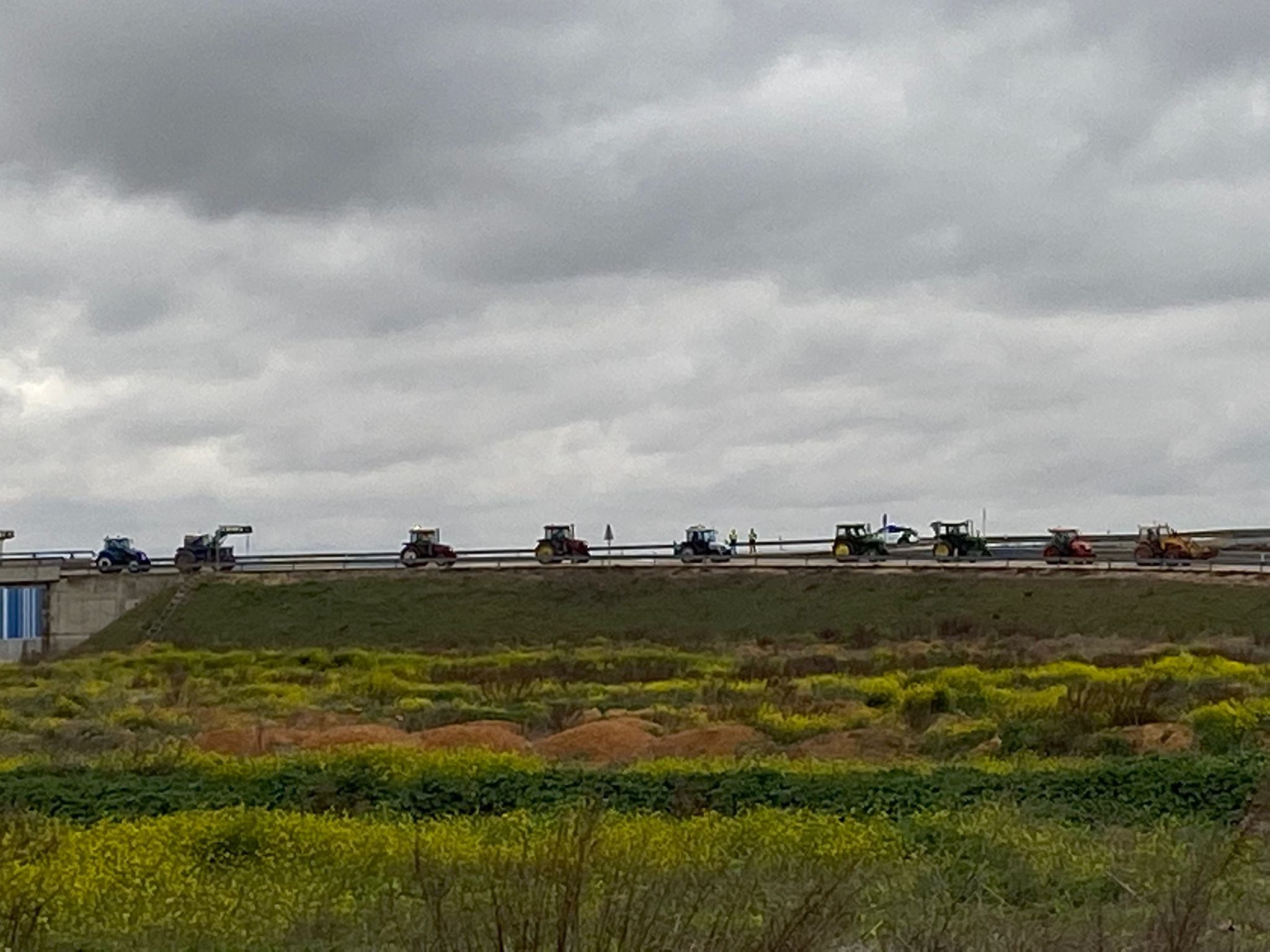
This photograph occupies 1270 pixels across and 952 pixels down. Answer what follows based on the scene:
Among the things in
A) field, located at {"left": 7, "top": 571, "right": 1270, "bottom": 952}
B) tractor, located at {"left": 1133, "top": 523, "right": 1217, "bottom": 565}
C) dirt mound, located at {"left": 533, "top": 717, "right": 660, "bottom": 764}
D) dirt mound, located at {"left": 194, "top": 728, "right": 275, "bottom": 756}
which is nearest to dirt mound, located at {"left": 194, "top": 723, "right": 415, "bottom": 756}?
dirt mound, located at {"left": 194, "top": 728, "right": 275, "bottom": 756}

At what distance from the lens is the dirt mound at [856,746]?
25.5 m

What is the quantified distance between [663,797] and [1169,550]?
5287 cm

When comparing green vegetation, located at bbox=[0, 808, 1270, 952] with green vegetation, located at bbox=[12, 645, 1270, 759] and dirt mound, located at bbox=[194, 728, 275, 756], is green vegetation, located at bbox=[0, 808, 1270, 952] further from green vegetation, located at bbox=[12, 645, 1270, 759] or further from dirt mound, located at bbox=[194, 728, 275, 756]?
green vegetation, located at bbox=[12, 645, 1270, 759]

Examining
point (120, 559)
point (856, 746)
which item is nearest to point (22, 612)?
point (120, 559)

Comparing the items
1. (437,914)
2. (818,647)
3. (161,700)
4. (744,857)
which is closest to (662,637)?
(818,647)

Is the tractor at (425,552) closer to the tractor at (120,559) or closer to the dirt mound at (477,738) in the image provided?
the tractor at (120,559)

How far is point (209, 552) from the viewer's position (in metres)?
81.9

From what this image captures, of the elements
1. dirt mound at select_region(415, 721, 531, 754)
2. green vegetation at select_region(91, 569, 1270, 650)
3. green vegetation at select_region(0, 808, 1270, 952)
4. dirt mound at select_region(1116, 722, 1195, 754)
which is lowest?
dirt mound at select_region(415, 721, 531, 754)

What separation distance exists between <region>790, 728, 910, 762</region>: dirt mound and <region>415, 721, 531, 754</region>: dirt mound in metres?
Answer: 4.33

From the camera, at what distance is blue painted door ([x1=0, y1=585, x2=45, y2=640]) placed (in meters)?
71.8

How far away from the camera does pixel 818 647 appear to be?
52812 millimetres

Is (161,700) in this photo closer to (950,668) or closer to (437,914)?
(950,668)

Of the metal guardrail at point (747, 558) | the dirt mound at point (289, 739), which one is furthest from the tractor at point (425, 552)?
the dirt mound at point (289, 739)

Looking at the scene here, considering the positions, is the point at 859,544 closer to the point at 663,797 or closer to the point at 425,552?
the point at 425,552
